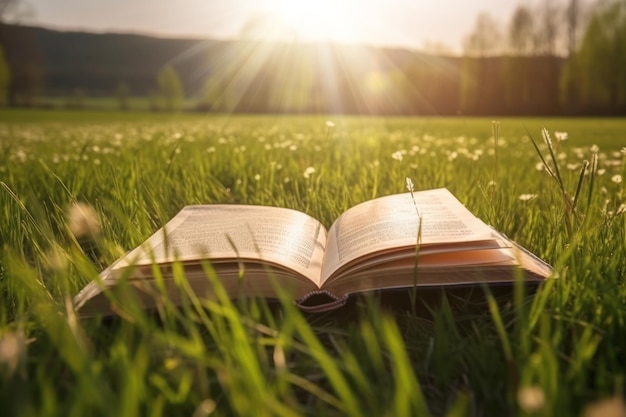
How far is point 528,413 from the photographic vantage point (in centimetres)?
76

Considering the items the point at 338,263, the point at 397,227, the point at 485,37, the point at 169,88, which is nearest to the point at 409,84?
the point at 485,37

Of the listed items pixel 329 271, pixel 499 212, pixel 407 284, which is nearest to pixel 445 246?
pixel 407 284

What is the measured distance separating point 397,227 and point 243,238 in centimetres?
42

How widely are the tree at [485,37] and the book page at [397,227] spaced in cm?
4893

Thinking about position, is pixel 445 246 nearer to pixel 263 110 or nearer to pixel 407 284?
pixel 407 284

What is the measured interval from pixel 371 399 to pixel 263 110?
157ft

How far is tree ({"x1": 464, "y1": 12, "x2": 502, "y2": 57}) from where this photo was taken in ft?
158

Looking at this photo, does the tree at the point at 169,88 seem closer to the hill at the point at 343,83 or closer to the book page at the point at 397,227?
the hill at the point at 343,83

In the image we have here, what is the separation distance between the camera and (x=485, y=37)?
48.1 meters

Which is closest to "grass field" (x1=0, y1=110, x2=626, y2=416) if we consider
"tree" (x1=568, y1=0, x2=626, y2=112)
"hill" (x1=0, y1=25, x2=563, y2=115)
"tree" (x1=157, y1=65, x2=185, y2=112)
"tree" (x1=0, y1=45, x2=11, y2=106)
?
"hill" (x1=0, y1=25, x2=563, y2=115)

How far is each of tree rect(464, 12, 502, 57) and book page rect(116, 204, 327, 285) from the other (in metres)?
49.1

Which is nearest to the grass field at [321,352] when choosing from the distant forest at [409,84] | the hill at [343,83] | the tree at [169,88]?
the hill at [343,83]

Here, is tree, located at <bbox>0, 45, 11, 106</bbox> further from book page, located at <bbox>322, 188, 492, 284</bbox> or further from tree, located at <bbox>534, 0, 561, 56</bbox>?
book page, located at <bbox>322, 188, 492, 284</bbox>

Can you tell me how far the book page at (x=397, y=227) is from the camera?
153 cm
